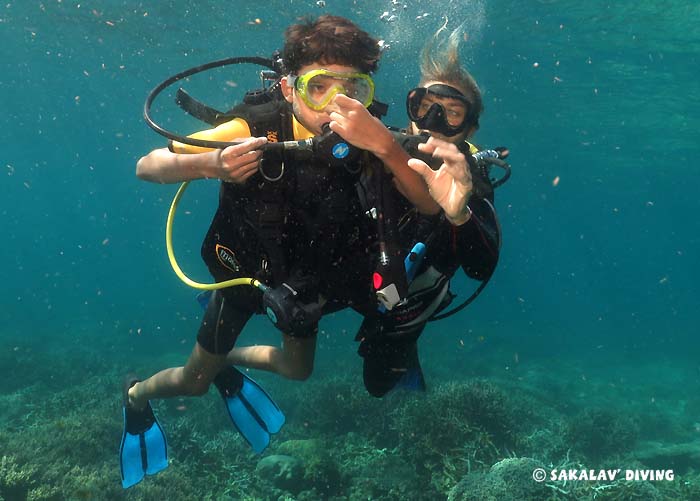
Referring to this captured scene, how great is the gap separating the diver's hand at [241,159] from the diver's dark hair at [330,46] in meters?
0.87

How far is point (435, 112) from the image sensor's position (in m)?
4.16

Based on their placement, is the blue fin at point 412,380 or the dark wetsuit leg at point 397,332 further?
the blue fin at point 412,380

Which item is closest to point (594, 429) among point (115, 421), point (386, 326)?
point (386, 326)

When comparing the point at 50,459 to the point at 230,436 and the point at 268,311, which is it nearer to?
the point at 230,436

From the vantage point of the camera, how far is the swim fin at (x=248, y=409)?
6449 millimetres

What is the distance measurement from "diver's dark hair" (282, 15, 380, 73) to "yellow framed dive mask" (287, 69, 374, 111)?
162 millimetres

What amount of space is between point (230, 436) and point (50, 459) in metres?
3.70

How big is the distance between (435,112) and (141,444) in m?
5.42

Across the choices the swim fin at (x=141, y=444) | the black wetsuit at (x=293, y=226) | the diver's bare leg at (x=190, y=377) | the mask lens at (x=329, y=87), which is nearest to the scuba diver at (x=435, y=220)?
the black wetsuit at (x=293, y=226)

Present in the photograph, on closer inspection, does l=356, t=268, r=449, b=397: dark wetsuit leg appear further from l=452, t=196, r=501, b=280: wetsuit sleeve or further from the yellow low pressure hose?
the yellow low pressure hose

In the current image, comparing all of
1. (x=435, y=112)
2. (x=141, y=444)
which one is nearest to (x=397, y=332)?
(x=435, y=112)

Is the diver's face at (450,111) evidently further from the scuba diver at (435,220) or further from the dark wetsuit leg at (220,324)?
the dark wetsuit leg at (220,324)

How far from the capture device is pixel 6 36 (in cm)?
2550

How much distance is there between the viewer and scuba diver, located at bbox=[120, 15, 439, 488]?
120 inches
